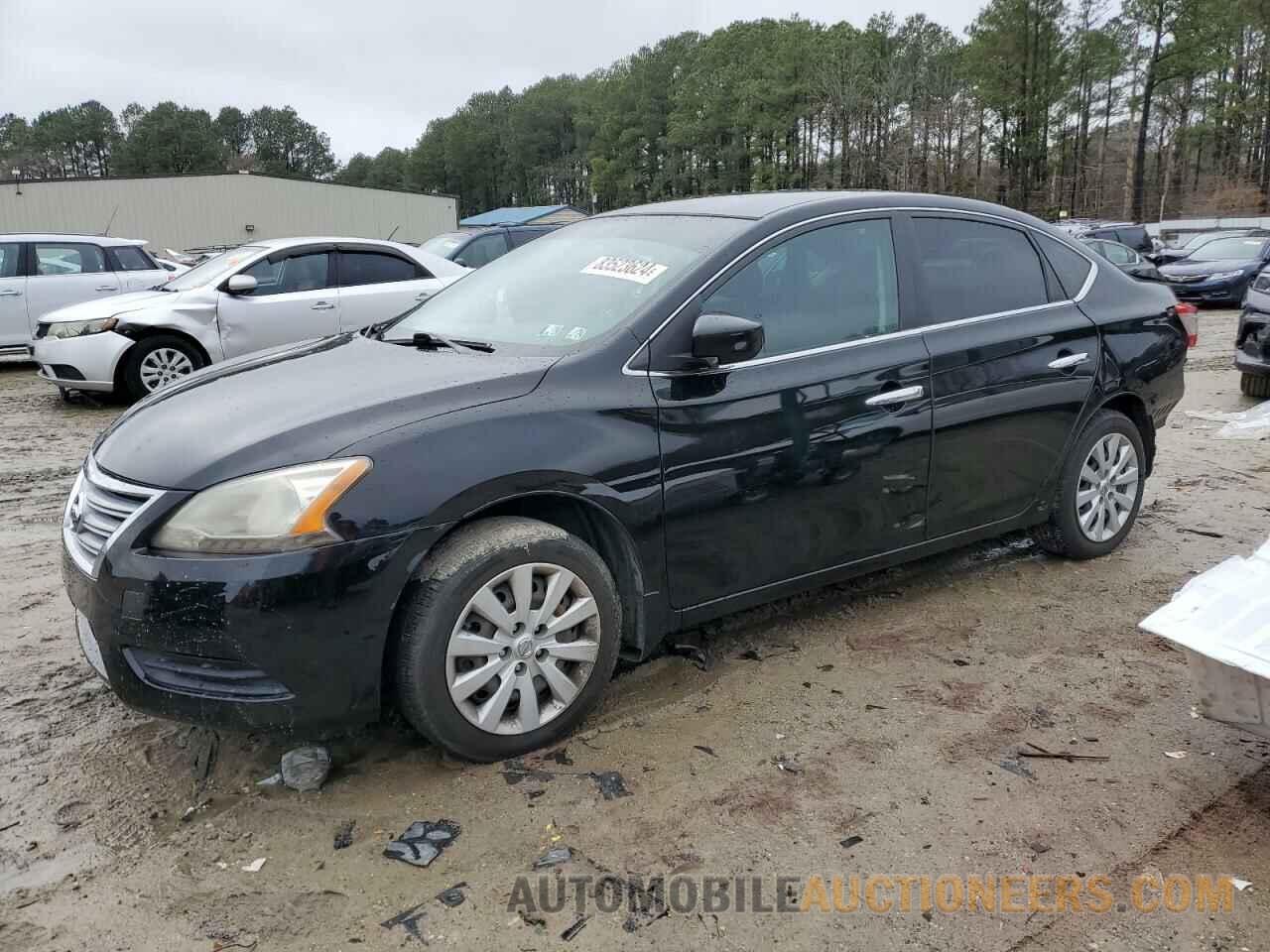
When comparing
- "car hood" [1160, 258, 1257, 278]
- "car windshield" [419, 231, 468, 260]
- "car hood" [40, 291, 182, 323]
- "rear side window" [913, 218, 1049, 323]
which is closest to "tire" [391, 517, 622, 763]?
"rear side window" [913, 218, 1049, 323]

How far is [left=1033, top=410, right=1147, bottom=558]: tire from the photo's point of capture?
14.9ft

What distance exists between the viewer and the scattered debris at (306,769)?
9.68ft

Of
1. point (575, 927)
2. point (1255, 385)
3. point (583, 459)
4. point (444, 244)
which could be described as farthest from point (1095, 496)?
point (444, 244)

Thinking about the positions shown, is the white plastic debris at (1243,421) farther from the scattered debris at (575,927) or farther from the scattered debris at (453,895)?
the scattered debris at (453,895)

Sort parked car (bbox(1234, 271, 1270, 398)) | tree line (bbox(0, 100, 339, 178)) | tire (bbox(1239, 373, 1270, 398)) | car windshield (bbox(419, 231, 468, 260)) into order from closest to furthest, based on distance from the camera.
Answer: parked car (bbox(1234, 271, 1270, 398)), tire (bbox(1239, 373, 1270, 398)), car windshield (bbox(419, 231, 468, 260)), tree line (bbox(0, 100, 339, 178))

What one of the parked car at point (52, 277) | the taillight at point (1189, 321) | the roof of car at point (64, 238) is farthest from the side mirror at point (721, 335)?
the roof of car at point (64, 238)

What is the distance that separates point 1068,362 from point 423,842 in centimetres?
338

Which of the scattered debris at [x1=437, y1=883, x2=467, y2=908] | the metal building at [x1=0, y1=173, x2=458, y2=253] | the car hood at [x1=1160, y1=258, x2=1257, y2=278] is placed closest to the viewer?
the scattered debris at [x1=437, y1=883, x2=467, y2=908]

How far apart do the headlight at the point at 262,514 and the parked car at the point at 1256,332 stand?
882cm

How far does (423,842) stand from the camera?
2.69m

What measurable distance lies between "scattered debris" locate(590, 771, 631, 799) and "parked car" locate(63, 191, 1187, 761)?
0.72ft

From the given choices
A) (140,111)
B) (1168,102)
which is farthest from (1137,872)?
(140,111)

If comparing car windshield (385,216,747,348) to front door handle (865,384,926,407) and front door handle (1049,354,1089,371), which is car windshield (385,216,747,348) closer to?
front door handle (865,384,926,407)

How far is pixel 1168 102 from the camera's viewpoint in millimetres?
54094
